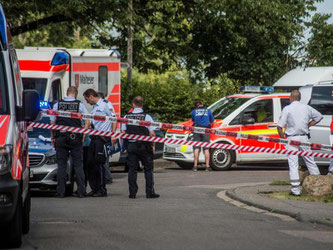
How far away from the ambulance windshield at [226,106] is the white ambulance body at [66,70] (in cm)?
288

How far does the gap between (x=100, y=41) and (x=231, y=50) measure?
4998 millimetres

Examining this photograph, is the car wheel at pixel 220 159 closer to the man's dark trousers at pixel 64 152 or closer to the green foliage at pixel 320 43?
the man's dark trousers at pixel 64 152

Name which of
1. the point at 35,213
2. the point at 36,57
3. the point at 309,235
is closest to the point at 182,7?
the point at 36,57

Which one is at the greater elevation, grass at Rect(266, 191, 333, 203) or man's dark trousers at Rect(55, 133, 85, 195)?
man's dark trousers at Rect(55, 133, 85, 195)

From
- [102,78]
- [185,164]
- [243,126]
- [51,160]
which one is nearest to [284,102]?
[243,126]

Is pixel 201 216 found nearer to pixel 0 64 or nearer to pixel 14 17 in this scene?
pixel 0 64

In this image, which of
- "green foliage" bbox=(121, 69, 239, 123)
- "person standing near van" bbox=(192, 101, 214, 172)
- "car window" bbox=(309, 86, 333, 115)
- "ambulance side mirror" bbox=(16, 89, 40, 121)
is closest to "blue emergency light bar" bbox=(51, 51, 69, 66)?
"person standing near van" bbox=(192, 101, 214, 172)

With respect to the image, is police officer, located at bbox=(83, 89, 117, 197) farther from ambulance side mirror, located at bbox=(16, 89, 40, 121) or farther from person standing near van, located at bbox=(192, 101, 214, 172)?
person standing near van, located at bbox=(192, 101, 214, 172)

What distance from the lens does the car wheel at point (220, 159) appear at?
2047 centimetres

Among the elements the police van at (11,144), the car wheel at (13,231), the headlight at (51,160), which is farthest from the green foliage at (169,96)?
the car wheel at (13,231)

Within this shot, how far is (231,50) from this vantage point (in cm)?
2914

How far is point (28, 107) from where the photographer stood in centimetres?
792

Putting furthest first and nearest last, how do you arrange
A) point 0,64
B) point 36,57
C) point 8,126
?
point 36,57 → point 0,64 → point 8,126

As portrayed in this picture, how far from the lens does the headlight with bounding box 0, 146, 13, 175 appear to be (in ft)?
23.5
